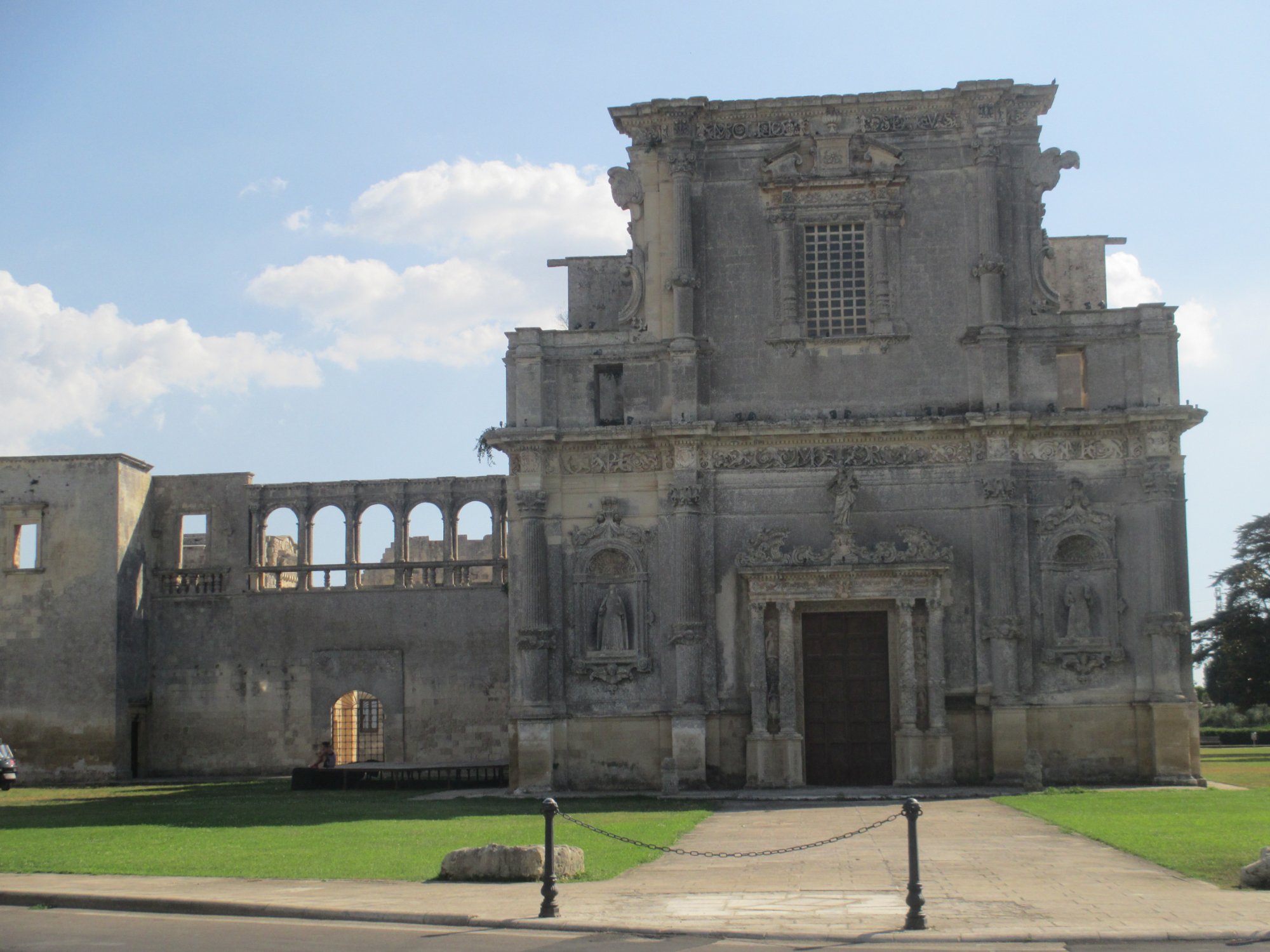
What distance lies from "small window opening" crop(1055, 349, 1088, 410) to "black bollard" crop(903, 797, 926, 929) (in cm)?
1757

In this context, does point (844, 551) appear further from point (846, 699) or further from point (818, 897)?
point (818, 897)

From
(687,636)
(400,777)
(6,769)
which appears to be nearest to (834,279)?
(687,636)

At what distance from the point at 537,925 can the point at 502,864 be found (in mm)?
2891

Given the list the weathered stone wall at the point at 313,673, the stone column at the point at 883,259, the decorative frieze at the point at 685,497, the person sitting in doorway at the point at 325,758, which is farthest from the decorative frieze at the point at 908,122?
the person sitting in doorway at the point at 325,758

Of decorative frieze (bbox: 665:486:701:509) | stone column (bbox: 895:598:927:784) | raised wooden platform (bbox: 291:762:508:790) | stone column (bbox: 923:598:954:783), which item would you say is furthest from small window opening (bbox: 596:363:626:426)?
raised wooden platform (bbox: 291:762:508:790)

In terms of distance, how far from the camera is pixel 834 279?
3020cm

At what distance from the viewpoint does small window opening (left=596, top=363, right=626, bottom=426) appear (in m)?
30.3

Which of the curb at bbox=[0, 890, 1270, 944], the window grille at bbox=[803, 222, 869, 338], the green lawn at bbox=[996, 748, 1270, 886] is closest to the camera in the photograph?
the curb at bbox=[0, 890, 1270, 944]

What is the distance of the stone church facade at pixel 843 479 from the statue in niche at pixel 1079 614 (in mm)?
44

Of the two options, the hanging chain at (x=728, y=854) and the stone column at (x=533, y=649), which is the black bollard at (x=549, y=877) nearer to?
the hanging chain at (x=728, y=854)

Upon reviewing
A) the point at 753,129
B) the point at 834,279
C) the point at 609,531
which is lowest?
the point at 609,531

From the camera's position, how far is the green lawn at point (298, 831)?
57.2ft

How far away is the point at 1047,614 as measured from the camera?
94.0ft

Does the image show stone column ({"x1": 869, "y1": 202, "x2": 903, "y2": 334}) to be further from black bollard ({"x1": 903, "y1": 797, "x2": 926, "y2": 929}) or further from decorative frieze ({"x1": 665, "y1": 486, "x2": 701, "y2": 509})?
black bollard ({"x1": 903, "y1": 797, "x2": 926, "y2": 929})
